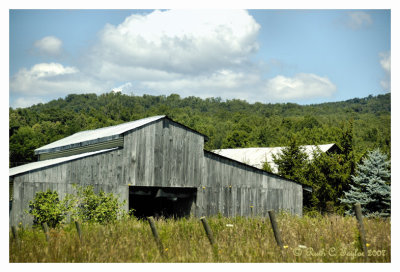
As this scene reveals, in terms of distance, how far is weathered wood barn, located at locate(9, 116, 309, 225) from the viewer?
19031 mm

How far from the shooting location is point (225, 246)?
10719 mm

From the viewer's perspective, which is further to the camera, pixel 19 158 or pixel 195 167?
pixel 19 158

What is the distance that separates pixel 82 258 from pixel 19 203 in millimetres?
9009

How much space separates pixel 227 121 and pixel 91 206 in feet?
302

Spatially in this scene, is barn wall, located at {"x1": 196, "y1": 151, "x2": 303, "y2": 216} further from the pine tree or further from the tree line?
the tree line

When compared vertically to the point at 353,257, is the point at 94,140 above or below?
above

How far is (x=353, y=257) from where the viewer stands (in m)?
9.60

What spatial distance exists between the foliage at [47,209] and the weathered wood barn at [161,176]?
27cm

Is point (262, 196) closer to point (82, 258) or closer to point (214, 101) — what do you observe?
point (82, 258)

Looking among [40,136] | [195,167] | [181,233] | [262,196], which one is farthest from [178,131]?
[40,136]

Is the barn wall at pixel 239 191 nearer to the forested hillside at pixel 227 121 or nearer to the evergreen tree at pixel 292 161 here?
the evergreen tree at pixel 292 161

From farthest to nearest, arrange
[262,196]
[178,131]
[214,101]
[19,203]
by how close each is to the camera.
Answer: [214,101] → [262,196] → [178,131] → [19,203]

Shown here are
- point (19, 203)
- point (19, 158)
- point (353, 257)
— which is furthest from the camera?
point (19, 158)

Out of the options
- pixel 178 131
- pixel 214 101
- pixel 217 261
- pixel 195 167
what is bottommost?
pixel 217 261
